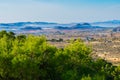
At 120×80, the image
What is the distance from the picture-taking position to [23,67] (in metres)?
54.3

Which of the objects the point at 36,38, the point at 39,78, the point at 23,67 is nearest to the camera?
the point at 23,67

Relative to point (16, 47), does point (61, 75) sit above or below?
below

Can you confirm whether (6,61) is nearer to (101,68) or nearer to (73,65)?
(73,65)

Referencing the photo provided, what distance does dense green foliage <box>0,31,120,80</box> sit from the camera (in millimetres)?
54656

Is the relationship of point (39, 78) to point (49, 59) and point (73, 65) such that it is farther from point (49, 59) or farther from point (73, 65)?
point (73, 65)

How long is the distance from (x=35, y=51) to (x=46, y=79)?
5.16 m

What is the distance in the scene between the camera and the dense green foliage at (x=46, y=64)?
54.7 meters

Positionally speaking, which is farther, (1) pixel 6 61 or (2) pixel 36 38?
(2) pixel 36 38

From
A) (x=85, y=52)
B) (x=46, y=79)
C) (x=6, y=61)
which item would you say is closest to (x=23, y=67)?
(x=6, y=61)

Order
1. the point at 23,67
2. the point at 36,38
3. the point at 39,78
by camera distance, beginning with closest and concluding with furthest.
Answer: the point at 23,67 → the point at 39,78 → the point at 36,38

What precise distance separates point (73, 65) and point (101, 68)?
635 centimetres

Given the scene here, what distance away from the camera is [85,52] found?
6844 cm

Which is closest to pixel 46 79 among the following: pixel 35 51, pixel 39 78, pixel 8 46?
pixel 39 78

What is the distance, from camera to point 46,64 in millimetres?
60781
